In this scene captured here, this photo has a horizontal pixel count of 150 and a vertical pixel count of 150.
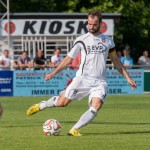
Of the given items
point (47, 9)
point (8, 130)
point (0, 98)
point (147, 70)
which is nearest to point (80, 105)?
point (0, 98)

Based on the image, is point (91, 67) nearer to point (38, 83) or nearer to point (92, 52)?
point (92, 52)

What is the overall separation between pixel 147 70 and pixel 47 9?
576 inches

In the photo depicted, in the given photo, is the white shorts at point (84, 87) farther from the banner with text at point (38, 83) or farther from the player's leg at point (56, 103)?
the banner with text at point (38, 83)

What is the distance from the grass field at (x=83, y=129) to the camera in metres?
13.2

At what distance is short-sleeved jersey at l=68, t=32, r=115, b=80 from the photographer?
1509cm

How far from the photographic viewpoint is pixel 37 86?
31.6 meters

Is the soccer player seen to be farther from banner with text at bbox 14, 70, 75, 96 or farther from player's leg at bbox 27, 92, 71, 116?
banner with text at bbox 14, 70, 75, 96

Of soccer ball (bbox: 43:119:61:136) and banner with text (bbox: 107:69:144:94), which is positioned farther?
banner with text (bbox: 107:69:144:94)

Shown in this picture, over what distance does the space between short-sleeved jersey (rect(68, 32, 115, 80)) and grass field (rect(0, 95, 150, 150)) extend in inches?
44.3

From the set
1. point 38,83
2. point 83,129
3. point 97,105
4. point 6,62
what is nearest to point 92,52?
point 97,105

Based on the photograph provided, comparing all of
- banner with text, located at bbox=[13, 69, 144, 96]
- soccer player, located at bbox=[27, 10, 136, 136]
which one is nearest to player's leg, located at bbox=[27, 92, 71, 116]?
soccer player, located at bbox=[27, 10, 136, 136]

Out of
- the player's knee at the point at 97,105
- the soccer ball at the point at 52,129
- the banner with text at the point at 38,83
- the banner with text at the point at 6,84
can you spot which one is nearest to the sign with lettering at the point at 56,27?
the banner with text at the point at 38,83

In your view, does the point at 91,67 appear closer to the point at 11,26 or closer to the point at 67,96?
the point at 67,96

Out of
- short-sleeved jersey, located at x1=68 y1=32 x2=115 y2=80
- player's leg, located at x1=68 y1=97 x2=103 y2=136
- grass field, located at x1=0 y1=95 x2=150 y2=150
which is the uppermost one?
short-sleeved jersey, located at x1=68 y1=32 x2=115 y2=80
